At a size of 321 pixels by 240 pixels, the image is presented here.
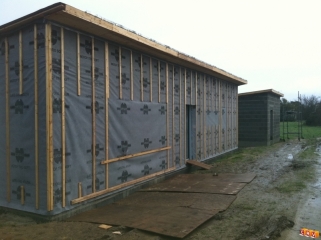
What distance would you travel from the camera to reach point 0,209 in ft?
21.2

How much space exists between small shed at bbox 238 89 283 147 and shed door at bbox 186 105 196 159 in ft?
28.6

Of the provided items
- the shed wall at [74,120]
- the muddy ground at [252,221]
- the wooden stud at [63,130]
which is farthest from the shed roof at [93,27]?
the muddy ground at [252,221]

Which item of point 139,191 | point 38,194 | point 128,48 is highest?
point 128,48

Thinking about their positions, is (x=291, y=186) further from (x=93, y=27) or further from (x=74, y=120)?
(x=93, y=27)

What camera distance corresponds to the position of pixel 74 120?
632 centimetres

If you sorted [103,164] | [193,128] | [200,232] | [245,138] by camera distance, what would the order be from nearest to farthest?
1. [200,232]
2. [103,164]
3. [193,128]
4. [245,138]

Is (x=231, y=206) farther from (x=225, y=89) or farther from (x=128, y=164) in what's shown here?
(x=225, y=89)

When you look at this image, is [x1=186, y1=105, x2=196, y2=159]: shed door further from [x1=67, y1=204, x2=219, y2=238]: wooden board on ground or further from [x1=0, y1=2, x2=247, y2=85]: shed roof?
[x1=67, y1=204, x2=219, y2=238]: wooden board on ground

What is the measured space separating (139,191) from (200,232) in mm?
3429

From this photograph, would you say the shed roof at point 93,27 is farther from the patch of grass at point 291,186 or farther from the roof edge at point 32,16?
the patch of grass at point 291,186

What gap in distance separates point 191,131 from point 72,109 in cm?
656

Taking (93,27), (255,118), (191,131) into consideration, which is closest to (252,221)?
(93,27)

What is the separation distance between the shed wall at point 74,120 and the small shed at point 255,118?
470 inches

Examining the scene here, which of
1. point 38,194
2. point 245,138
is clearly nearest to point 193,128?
point 38,194
